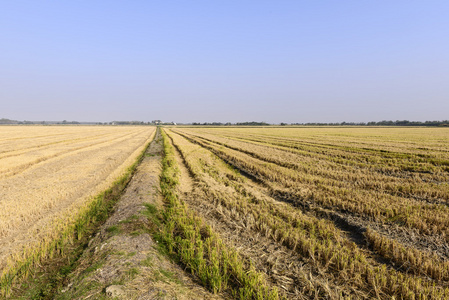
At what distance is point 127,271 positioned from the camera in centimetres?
423

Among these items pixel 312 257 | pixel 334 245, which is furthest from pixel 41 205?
pixel 334 245

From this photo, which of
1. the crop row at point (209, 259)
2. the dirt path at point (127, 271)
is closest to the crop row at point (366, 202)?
the crop row at point (209, 259)

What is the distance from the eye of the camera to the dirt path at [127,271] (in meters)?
3.74

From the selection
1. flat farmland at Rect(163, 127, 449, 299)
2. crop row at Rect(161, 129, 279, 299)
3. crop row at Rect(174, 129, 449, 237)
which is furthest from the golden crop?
crop row at Rect(174, 129, 449, 237)

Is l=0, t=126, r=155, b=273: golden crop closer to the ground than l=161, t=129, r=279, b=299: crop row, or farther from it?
closer to the ground

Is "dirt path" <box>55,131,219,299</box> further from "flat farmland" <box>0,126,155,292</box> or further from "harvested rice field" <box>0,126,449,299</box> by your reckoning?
"flat farmland" <box>0,126,155,292</box>

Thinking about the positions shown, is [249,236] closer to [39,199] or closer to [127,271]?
[127,271]

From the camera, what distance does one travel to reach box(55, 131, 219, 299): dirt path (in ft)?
12.3

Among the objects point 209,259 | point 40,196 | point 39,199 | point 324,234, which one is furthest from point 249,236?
point 40,196

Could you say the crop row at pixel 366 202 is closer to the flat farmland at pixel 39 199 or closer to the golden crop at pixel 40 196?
the flat farmland at pixel 39 199

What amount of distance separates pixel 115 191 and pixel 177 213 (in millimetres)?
4580

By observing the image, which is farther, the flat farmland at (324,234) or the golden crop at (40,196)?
the golden crop at (40,196)

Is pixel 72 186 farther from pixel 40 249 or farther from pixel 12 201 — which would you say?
pixel 40 249

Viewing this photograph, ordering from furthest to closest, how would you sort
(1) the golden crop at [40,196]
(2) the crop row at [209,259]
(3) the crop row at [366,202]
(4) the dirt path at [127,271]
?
(3) the crop row at [366,202], (1) the golden crop at [40,196], (2) the crop row at [209,259], (4) the dirt path at [127,271]
